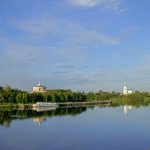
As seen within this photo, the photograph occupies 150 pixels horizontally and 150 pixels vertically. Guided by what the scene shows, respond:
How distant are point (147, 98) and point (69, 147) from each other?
91099mm

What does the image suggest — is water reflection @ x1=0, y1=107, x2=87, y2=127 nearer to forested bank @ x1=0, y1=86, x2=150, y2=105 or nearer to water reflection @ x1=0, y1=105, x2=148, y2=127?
water reflection @ x1=0, y1=105, x2=148, y2=127

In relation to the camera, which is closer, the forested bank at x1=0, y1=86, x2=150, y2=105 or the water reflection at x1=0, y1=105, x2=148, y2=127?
the water reflection at x1=0, y1=105, x2=148, y2=127

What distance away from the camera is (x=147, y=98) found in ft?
333

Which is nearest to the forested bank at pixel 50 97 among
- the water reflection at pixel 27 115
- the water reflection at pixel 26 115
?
the water reflection at pixel 27 115

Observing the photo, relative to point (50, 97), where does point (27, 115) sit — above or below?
below

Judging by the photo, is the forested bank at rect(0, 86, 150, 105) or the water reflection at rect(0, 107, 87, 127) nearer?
the water reflection at rect(0, 107, 87, 127)

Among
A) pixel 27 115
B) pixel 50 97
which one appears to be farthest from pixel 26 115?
pixel 50 97

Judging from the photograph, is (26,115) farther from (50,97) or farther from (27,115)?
(50,97)

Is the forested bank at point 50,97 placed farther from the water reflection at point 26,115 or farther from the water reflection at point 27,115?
the water reflection at point 26,115

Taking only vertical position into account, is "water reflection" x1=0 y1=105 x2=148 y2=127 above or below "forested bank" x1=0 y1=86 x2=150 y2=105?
below

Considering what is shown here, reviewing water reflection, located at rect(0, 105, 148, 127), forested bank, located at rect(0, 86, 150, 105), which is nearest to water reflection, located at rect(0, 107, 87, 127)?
water reflection, located at rect(0, 105, 148, 127)

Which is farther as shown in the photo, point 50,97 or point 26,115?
point 50,97

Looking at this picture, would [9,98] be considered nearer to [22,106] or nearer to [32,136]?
[22,106]

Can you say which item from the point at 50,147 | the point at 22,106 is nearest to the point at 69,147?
the point at 50,147
